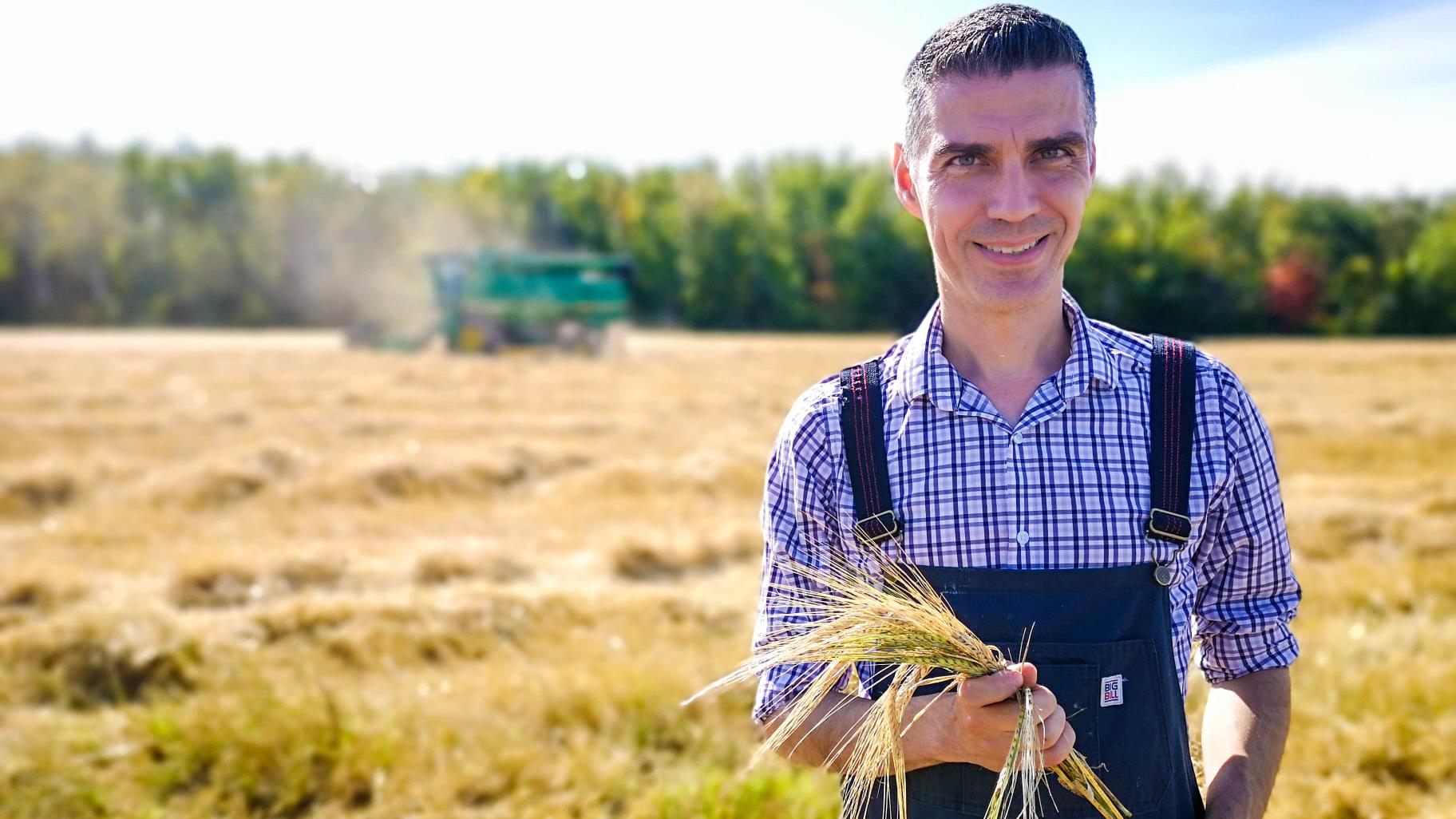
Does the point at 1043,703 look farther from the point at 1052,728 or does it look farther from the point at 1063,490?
Answer: the point at 1063,490

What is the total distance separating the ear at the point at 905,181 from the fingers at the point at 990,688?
27.6 inches

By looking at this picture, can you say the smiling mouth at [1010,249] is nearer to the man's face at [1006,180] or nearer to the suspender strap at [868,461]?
the man's face at [1006,180]

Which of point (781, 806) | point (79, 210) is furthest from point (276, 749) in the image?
point (79, 210)

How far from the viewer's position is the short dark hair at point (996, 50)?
1.62 m

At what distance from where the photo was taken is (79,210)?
54750mm

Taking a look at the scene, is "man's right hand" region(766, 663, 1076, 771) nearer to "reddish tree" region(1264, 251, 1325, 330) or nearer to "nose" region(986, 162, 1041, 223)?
"nose" region(986, 162, 1041, 223)

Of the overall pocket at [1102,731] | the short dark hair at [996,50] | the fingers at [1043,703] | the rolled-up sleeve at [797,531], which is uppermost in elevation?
the short dark hair at [996,50]

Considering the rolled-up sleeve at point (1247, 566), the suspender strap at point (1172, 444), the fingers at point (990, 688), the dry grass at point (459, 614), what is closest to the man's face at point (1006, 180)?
the suspender strap at point (1172, 444)

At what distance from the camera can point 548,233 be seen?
6153cm

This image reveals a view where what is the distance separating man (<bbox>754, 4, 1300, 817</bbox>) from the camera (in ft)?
5.44

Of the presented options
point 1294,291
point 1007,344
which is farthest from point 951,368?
point 1294,291

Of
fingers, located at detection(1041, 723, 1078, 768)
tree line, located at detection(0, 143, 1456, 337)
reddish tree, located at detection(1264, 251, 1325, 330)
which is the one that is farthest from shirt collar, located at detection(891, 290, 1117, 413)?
tree line, located at detection(0, 143, 1456, 337)

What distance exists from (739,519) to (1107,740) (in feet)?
22.6

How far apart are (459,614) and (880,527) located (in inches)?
182
